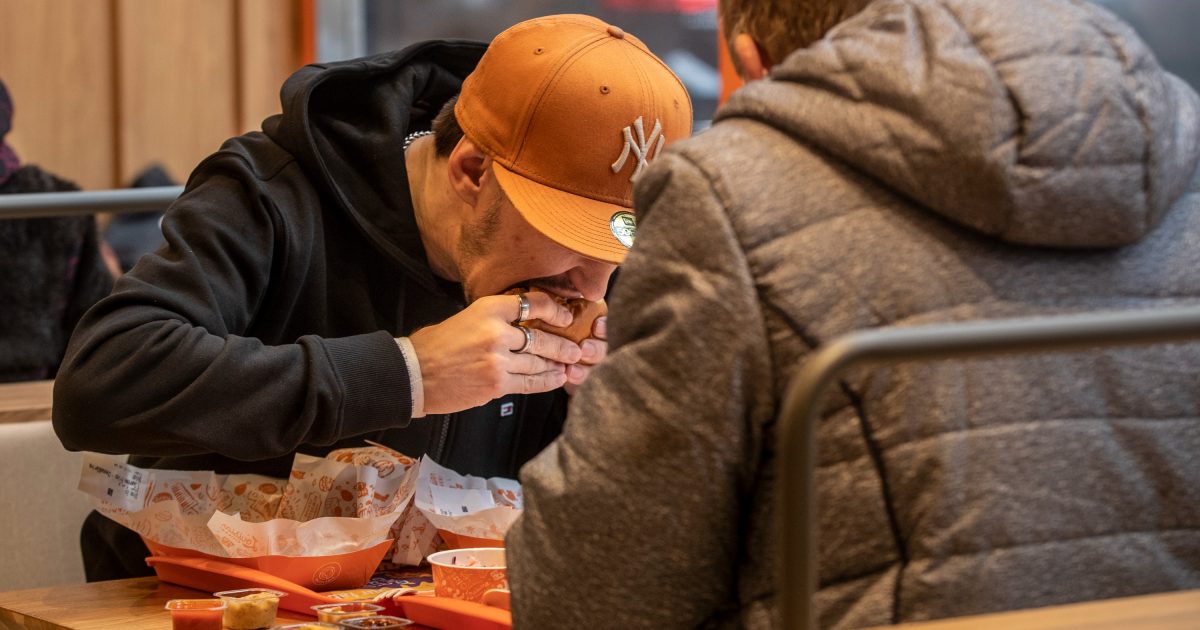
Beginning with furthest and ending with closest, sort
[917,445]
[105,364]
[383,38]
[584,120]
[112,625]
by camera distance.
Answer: [383,38]
[584,120]
[105,364]
[112,625]
[917,445]

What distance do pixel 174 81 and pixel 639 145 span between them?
4355mm

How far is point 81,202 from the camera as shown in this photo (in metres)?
2.72

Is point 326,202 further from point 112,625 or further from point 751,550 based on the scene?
point 751,550

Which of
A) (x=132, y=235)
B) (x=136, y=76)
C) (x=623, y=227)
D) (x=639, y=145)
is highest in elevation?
(x=639, y=145)

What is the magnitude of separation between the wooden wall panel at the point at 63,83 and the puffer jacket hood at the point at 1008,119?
500 centimetres

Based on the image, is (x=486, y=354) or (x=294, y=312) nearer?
(x=486, y=354)

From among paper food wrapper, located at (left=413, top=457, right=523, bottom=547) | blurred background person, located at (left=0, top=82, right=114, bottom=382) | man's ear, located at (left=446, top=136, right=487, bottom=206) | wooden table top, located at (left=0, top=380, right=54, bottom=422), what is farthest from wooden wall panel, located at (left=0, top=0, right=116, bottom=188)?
paper food wrapper, located at (left=413, top=457, right=523, bottom=547)

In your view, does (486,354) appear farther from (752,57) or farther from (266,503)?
(752,57)

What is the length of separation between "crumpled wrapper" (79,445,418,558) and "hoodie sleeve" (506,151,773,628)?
66cm

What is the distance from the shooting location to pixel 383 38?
234 inches

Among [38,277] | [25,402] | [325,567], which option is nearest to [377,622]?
[325,567]

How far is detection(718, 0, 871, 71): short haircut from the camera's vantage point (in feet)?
4.44

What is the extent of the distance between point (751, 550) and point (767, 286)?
22cm

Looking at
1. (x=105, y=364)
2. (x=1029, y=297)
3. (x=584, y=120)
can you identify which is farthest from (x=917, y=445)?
(x=105, y=364)
